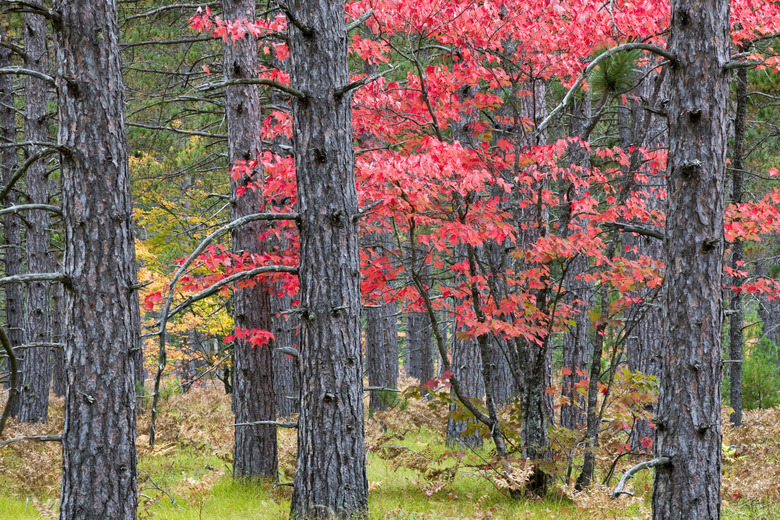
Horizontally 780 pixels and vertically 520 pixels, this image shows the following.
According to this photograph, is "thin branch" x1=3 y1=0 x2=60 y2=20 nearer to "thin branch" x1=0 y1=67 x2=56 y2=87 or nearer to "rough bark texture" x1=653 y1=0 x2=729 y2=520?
"thin branch" x1=0 y1=67 x2=56 y2=87

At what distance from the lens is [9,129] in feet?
41.8

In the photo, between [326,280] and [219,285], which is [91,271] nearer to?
[219,285]

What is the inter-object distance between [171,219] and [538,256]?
1207cm

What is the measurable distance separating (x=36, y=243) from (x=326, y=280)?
9544mm

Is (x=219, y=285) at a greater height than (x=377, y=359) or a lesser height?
greater

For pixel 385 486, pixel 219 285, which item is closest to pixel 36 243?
pixel 385 486

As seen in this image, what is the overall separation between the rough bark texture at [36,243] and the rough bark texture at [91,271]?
8.13 m

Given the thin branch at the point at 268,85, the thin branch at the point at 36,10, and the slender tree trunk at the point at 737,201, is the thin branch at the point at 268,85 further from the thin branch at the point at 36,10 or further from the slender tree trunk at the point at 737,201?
the slender tree trunk at the point at 737,201

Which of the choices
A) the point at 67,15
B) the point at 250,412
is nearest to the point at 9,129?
the point at 250,412

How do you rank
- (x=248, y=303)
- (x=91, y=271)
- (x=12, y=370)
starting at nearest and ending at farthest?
(x=12, y=370) → (x=91, y=271) → (x=248, y=303)

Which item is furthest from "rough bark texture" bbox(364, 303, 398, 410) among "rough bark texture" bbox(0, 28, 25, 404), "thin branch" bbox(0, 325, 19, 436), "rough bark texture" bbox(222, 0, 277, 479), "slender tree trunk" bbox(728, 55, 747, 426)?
"thin branch" bbox(0, 325, 19, 436)

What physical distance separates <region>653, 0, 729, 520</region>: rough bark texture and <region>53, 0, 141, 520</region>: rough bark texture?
3.91m

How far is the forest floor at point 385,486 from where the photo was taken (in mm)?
6305

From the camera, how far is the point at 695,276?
166 inches
